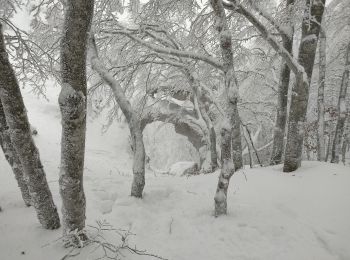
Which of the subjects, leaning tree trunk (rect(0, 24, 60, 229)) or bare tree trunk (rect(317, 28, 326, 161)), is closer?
leaning tree trunk (rect(0, 24, 60, 229))

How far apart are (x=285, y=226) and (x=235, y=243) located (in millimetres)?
759

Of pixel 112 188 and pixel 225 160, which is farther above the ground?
pixel 225 160

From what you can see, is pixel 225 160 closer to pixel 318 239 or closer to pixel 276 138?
pixel 318 239

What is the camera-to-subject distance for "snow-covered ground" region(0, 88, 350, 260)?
10.5 feet

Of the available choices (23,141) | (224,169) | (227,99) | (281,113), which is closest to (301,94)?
(281,113)

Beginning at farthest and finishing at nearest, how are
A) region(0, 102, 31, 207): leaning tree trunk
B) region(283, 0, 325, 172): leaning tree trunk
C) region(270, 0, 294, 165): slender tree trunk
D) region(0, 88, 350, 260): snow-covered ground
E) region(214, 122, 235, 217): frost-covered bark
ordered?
region(270, 0, 294, 165): slender tree trunk, region(283, 0, 325, 172): leaning tree trunk, region(214, 122, 235, 217): frost-covered bark, region(0, 102, 31, 207): leaning tree trunk, region(0, 88, 350, 260): snow-covered ground

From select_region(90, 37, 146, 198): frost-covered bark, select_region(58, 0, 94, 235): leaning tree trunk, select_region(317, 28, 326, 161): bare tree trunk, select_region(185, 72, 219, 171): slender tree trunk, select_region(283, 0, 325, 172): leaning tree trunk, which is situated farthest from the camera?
select_region(317, 28, 326, 161): bare tree trunk

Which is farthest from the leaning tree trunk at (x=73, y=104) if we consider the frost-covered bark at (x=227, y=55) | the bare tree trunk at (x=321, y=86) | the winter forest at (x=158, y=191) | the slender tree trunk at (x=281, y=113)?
the bare tree trunk at (x=321, y=86)

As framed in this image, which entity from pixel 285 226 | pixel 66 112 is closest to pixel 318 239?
pixel 285 226

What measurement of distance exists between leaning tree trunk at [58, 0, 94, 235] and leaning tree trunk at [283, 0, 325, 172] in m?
3.76

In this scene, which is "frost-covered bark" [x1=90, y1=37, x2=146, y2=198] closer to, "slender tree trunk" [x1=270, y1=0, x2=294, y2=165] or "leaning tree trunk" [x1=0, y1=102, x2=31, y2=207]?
"leaning tree trunk" [x1=0, y1=102, x2=31, y2=207]

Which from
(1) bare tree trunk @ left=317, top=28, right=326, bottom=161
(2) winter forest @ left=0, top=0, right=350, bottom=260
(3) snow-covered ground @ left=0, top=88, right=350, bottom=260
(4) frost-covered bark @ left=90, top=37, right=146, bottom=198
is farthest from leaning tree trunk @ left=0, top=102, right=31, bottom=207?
(1) bare tree trunk @ left=317, top=28, right=326, bottom=161

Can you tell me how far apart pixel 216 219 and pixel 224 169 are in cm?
72

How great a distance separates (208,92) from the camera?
7.96m
